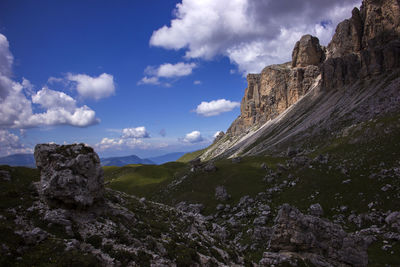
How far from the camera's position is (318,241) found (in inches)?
879

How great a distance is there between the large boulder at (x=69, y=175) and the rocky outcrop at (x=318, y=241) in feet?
62.8

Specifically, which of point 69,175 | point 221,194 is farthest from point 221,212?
point 69,175

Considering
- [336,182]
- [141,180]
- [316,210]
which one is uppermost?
[336,182]

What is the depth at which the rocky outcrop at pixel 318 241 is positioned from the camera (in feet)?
70.1

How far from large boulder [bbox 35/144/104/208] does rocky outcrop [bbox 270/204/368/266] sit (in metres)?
19.2

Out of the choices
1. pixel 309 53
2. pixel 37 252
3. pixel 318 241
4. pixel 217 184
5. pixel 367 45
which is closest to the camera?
pixel 37 252

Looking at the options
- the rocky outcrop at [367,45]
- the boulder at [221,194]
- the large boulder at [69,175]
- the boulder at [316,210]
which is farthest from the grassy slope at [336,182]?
the rocky outcrop at [367,45]

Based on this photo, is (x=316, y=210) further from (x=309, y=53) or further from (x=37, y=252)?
(x=309, y=53)

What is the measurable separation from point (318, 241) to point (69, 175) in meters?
24.6

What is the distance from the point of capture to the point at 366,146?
50.9m

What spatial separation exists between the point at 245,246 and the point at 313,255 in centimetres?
1063

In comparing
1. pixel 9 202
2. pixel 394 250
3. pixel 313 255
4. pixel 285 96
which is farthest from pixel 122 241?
pixel 285 96

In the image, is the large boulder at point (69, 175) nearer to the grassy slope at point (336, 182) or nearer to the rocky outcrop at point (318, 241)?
the rocky outcrop at point (318, 241)

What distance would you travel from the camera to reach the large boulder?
18.5 metres
